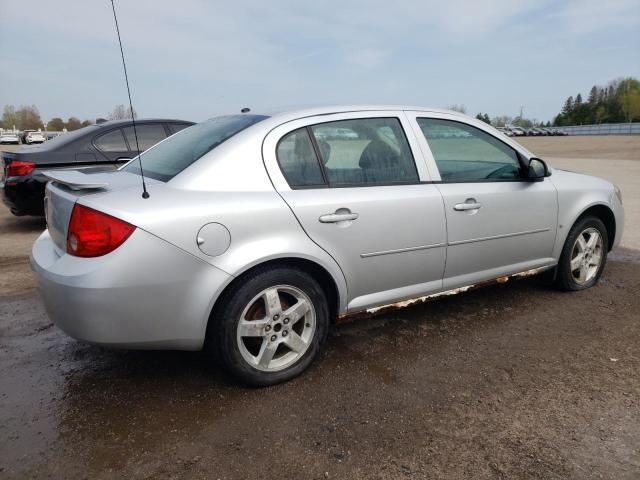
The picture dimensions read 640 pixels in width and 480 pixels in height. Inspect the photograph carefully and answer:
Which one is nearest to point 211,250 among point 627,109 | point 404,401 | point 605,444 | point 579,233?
point 404,401

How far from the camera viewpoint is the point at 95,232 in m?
2.33

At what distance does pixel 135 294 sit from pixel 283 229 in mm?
799

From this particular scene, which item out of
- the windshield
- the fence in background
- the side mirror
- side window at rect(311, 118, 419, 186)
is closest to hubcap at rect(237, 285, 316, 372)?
side window at rect(311, 118, 419, 186)

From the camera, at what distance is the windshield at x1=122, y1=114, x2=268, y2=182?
9.11 ft

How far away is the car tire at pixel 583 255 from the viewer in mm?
4105

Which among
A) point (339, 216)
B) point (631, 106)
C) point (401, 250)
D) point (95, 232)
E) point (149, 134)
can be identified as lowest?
point (401, 250)

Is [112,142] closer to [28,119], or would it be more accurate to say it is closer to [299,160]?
[299,160]

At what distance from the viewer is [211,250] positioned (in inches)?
96.1

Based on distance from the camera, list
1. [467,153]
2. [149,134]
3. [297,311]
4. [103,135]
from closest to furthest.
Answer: [297,311], [467,153], [103,135], [149,134]

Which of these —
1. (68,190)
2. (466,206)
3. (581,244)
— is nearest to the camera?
(68,190)

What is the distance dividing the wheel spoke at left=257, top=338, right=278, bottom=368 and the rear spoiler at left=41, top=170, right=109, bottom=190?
118 cm

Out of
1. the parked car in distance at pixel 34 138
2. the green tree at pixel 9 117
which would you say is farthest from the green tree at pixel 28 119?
the parked car in distance at pixel 34 138

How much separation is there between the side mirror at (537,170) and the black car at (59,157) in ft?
15.9

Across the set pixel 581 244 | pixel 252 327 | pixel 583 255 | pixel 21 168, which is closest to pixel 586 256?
pixel 583 255
